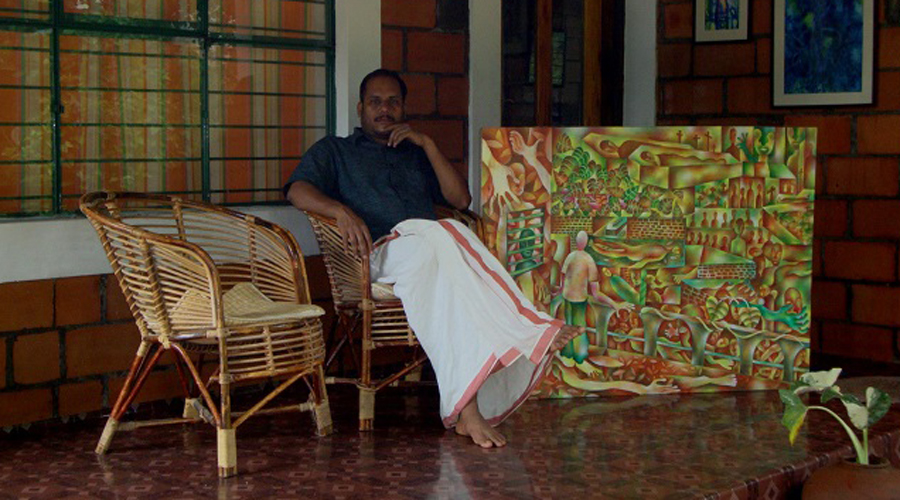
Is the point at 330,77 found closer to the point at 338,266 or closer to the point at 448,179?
the point at 448,179

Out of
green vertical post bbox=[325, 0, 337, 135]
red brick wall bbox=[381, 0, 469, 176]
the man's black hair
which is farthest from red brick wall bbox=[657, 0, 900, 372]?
the man's black hair

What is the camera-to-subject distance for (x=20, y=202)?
4.39m

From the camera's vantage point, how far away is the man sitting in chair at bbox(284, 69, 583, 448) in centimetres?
416

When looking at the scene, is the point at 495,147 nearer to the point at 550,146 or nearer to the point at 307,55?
the point at 550,146

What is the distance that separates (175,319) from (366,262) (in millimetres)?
760

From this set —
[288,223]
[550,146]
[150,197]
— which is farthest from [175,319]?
[550,146]

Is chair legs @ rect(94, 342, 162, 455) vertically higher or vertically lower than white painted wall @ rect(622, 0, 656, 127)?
lower

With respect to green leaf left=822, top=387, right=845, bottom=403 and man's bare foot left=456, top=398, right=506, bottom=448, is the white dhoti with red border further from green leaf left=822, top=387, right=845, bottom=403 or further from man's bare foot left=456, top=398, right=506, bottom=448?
green leaf left=822, top=387, right=845, bottom=403

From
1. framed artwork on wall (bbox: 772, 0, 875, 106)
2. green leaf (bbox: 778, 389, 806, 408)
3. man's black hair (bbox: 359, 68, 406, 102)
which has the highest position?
framed artwork on wall (bbox: 772, 0, 875, 106)

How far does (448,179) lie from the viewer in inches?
191

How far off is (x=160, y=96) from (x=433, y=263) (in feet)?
4.29

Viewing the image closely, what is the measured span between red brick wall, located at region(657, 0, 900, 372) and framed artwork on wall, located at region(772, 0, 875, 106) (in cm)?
5

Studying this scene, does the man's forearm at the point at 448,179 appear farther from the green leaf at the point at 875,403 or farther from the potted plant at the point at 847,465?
the green leaf at the point at 875,403

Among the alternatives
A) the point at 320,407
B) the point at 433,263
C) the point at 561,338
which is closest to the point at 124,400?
the point at 320,407
